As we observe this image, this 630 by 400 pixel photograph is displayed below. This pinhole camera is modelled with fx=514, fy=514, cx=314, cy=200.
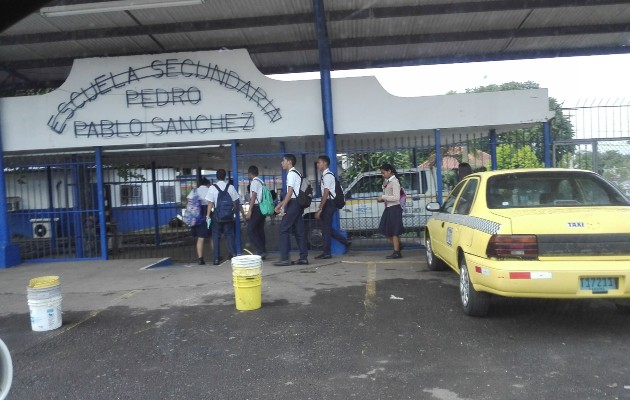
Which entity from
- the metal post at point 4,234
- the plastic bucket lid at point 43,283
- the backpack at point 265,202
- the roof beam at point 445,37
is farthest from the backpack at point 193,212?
the plastic bucket lid at point 43,283

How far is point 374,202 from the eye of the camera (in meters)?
11.8

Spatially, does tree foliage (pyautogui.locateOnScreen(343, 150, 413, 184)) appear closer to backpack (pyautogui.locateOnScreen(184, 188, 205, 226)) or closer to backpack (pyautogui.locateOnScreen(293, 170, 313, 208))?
backpack (pyautogui.locateOnScreen(293, 170, 313, 208))

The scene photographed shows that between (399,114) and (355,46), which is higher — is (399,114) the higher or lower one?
the lower one

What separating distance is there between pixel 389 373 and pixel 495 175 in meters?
2.78

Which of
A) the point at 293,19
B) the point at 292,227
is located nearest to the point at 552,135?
the point at 293,19

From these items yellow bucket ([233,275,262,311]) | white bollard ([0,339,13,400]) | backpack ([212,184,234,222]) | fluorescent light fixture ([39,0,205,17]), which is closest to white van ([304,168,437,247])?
backpack ([212,184,234,222])

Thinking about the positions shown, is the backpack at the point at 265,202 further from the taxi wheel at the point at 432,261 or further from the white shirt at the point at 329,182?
the taxi wheel at the point at 432,261

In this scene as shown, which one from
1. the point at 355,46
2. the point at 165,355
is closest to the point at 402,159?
the point at 355,46

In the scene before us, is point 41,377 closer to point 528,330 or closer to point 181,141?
point 528,330

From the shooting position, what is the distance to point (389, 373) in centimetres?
416

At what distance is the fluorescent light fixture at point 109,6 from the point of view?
27.3ft

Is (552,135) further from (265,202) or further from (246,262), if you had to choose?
(246,262)

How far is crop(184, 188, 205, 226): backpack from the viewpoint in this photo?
9.69 meters

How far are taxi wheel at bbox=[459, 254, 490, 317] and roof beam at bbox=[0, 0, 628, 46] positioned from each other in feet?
19.6
